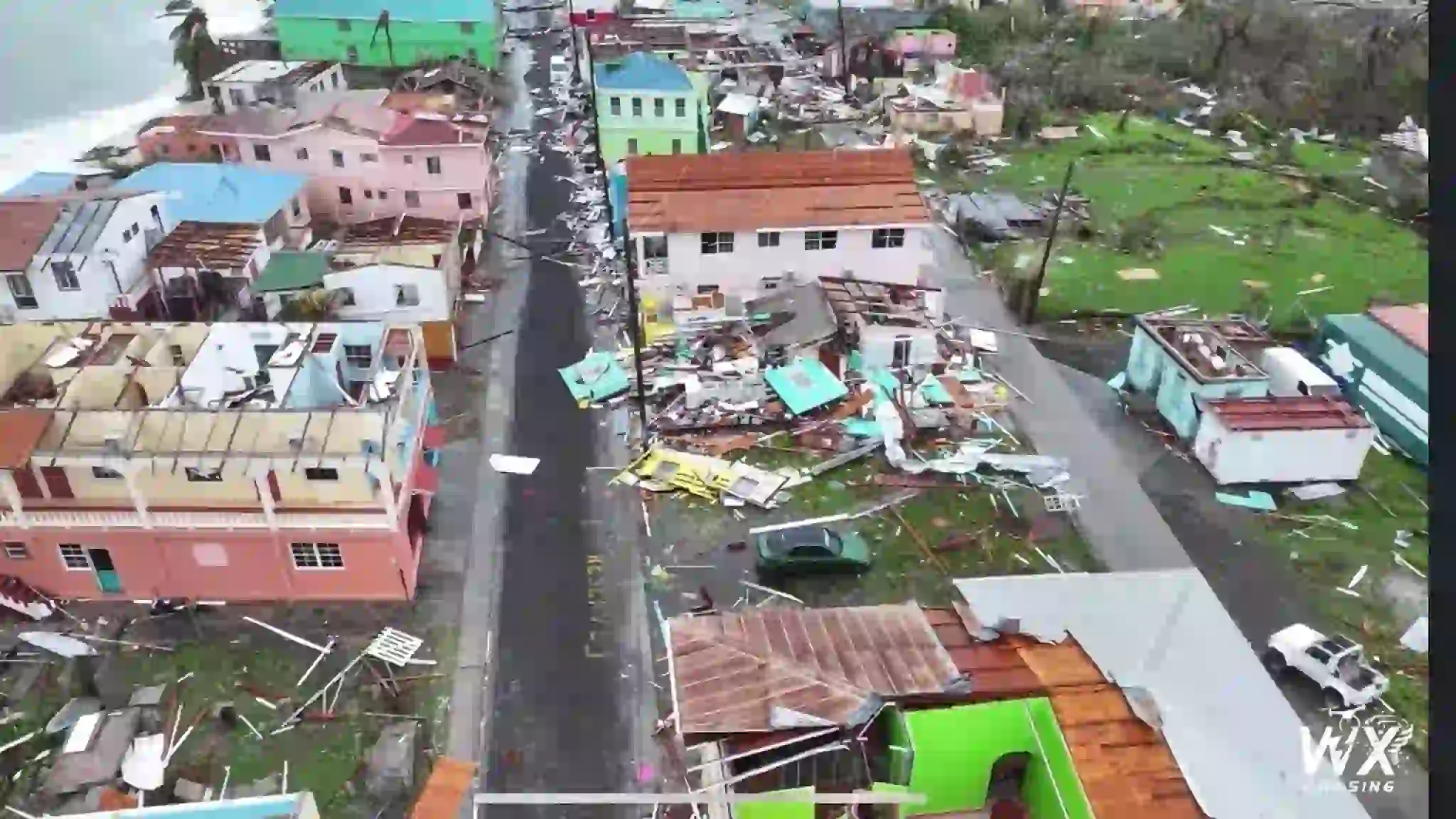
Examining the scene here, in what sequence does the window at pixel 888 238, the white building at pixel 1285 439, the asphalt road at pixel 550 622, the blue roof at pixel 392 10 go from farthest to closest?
the blue roof at pixel 392 10
the window at pixel 888 238
the white building at pixel 1285 439
the asphalt road at pixel 550 622

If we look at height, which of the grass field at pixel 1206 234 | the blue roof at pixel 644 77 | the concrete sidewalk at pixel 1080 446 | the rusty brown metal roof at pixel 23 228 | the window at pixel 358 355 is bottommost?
the concrete sidewalk at pixel 1080 446

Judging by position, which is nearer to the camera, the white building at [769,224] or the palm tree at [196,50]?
the white building at [769,224]

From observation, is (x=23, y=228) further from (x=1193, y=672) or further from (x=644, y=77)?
(x=1193, y=672)

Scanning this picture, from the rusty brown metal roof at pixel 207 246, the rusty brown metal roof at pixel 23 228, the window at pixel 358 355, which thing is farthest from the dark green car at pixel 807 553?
the rusty brown metal roof at pixel 23 228

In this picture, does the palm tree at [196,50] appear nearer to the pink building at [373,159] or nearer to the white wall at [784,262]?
the pink building at [373,159]

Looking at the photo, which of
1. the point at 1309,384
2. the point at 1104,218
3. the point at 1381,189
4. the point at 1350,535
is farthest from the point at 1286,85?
the point at 1350,535

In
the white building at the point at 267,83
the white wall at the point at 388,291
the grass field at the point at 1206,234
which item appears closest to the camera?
the white wall at the point at 388,291

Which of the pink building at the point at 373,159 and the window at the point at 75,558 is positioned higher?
the pink building at the point at 373,159
